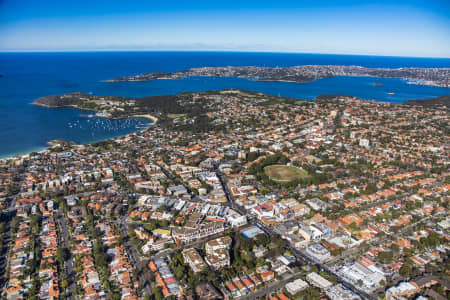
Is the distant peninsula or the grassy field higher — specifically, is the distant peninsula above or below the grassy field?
above

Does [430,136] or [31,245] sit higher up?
[430,136]

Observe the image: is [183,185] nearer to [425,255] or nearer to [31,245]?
[31,245]

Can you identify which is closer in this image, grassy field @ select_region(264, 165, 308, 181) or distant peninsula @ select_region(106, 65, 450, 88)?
grassy field @ select_region(264, 165, 308, 181)

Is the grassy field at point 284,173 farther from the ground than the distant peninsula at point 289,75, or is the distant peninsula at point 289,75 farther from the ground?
the distant peninsula at point 289,75

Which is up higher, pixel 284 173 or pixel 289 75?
pixel 289 75

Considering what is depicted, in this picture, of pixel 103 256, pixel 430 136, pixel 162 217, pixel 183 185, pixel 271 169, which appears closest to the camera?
pixel 103 256

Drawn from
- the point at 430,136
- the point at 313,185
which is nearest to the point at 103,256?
the point at 313,185

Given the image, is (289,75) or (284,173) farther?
(289,75)

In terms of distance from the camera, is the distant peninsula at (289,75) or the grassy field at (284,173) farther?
the distant peninsula at (289,75)
